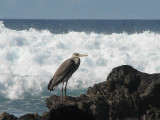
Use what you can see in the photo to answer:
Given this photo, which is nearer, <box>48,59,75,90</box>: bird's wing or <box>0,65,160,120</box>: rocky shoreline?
<box>0,65,160,120</box>: rocky shoreline

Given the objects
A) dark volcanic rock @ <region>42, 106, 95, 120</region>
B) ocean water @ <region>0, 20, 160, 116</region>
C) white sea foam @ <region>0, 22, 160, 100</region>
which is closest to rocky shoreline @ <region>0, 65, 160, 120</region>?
dark volcanic rock @ <region>42, 106, 95, 120</region>

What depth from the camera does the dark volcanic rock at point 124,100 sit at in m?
6.65

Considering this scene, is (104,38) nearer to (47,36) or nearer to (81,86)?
(47,36)

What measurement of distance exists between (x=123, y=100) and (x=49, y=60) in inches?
524

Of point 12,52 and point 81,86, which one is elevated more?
point 12,52

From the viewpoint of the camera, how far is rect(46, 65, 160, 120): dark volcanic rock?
21.8ft

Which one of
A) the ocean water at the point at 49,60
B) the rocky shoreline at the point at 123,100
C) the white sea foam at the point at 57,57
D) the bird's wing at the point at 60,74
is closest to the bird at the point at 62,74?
the bird's wing at the point at 60,74

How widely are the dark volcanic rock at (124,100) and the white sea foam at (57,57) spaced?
6.70 meters

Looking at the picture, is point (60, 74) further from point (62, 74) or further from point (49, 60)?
point (49, 60)

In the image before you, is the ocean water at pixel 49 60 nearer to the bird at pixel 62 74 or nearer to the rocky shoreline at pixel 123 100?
the bird at pixel 62 74

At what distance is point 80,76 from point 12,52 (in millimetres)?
5411

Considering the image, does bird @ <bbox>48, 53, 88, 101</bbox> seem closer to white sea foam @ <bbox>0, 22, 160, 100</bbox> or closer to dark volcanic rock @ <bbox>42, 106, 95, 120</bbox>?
dark volcanic rock @ <bbox>42, 106, 95, 120</bbox>

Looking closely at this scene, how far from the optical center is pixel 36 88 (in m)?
14.7

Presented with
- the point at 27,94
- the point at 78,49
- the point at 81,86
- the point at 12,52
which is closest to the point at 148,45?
the point at 78,49
